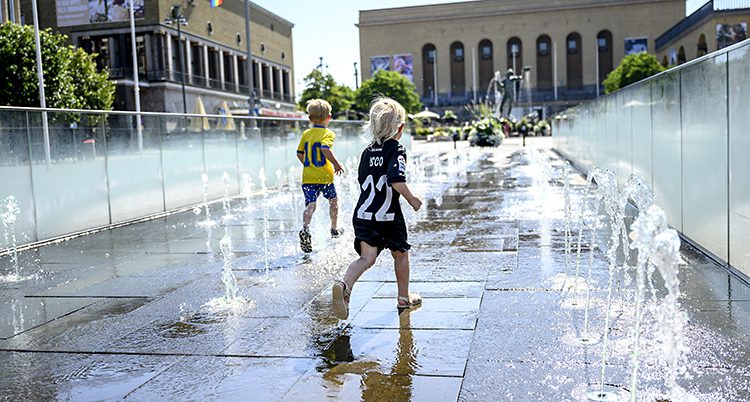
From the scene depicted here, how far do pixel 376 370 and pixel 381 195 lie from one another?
5.08 feet

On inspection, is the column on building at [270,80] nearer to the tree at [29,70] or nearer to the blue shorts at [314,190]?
the tree at [29,70]

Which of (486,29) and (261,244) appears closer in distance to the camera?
(261,244)

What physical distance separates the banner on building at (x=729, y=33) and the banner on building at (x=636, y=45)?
32.6m

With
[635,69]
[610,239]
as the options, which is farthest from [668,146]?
[635,69]

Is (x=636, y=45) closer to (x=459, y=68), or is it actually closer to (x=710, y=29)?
(x=459, y=68)

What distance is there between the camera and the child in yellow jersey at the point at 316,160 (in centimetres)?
827

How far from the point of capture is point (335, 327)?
5.29 meters

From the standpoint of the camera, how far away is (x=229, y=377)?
4.30m

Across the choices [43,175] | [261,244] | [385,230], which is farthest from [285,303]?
[43,175]

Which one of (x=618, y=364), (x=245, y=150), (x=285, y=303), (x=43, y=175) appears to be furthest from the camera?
(x=245, y=150)

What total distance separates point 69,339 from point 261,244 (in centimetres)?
420

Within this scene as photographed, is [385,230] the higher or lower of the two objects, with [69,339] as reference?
higher

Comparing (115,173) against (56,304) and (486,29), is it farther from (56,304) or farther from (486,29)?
(486,29)

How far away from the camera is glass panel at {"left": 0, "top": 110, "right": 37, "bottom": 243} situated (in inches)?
366
